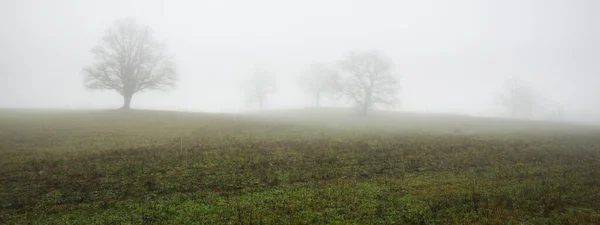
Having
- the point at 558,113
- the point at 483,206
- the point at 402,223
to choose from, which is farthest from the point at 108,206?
the point at 558,113

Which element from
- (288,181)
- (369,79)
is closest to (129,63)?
(288,181)

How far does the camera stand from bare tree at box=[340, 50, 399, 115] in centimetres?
6194

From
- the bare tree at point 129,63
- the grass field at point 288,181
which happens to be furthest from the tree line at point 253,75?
the grass field at point 288,181

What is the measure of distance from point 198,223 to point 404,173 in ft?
42.0

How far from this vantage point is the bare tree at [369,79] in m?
61.9

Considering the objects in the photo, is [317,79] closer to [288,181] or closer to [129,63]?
[129,63]

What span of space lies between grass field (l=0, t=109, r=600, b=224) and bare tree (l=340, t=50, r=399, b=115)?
117 ft

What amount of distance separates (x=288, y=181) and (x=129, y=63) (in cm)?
4359

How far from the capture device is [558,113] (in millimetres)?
89750

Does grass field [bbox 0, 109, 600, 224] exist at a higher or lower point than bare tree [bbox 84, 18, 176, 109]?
lower

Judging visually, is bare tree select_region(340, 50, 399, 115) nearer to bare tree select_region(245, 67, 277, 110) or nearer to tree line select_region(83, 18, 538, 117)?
tree line select_region(83, 18, 538, 117)

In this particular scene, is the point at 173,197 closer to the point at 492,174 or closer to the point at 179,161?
the point at 179,161

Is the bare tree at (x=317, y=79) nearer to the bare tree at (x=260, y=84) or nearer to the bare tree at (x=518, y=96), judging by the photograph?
the bare tree at (x=260, y=84)

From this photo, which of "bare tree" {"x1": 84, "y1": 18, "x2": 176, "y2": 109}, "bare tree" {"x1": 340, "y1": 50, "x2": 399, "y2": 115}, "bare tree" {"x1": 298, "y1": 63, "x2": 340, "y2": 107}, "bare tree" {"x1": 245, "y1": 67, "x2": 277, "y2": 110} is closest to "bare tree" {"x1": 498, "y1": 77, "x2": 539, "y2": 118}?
"bare tree" {"x1": 340, "y1": 50, "x2": 399, "y2": 115}
